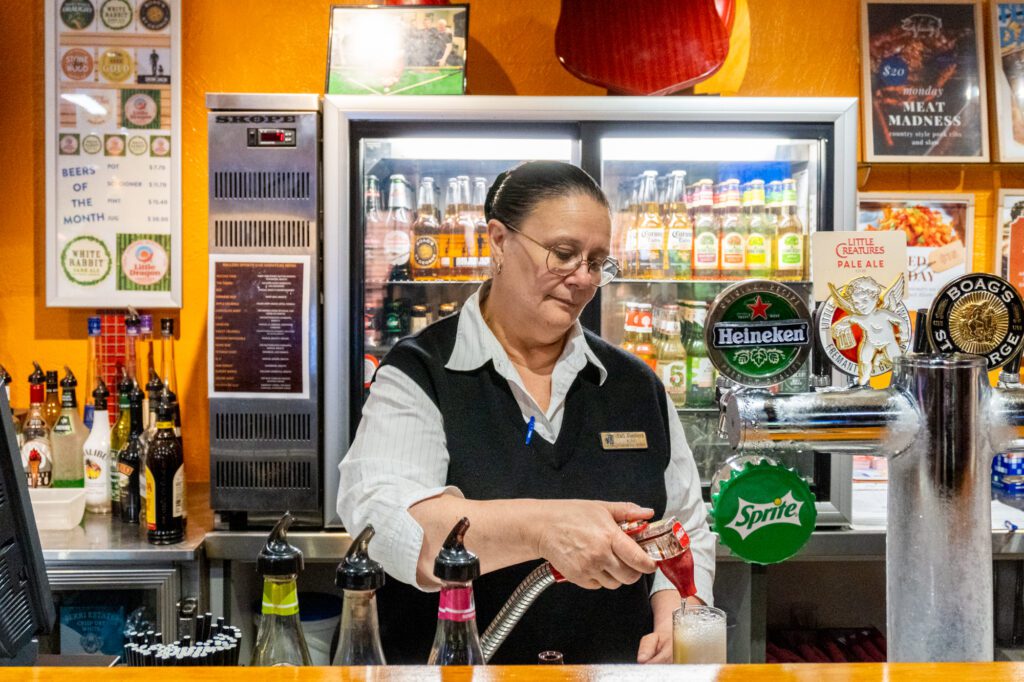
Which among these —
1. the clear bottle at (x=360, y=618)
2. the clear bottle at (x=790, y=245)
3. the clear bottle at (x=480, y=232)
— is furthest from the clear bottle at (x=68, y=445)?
the clear bottle at (x=360, y=618)

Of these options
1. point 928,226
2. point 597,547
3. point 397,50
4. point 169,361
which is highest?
point 397,50

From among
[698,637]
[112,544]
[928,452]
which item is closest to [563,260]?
[698,637]

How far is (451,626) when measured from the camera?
72cm

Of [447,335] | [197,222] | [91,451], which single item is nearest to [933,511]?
[447,335]

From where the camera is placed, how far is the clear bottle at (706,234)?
3.15 metres

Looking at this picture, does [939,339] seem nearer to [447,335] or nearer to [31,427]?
A: [447,335]

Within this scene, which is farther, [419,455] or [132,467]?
[132,467]

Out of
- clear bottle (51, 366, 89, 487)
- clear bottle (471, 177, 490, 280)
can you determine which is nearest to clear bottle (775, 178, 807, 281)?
clear bottle (471, 177, 490, 280)

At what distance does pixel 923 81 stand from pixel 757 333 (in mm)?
3098

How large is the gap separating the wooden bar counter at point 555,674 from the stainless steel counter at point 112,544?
2120 mm

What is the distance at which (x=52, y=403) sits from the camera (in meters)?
3.17

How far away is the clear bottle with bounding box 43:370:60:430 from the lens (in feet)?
10.1

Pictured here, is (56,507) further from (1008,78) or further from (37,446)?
(1008,78)

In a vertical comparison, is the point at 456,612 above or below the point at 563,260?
below
